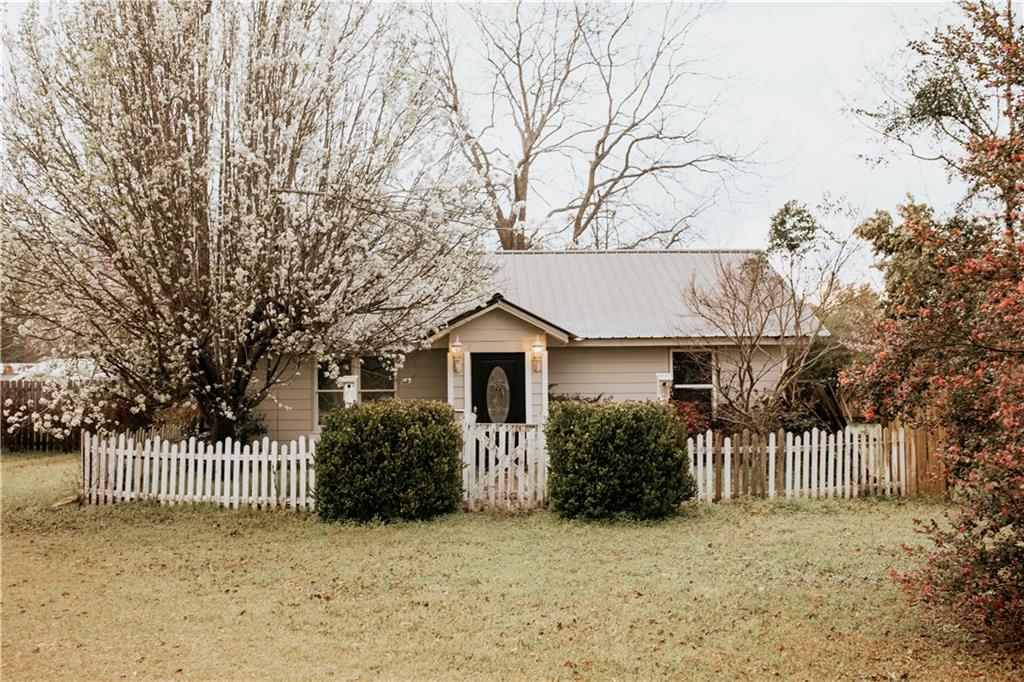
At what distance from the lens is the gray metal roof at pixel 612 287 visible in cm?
1725

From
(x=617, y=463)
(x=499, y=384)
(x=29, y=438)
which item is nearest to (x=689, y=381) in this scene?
(x=499, y=384)

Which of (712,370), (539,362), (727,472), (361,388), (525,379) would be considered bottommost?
(727,472)

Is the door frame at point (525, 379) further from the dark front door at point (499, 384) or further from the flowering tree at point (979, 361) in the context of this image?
the flowering tree at point (979, 361)

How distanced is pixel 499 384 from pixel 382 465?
6660mm

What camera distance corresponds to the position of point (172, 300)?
10.7 m

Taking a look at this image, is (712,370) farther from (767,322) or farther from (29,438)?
(29,438)

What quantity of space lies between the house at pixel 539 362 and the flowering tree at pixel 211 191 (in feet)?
13.2

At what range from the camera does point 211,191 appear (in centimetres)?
1098

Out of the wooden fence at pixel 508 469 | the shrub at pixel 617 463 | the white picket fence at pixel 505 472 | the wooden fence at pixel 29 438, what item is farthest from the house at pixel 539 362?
the wooden fence at pixel 29 438

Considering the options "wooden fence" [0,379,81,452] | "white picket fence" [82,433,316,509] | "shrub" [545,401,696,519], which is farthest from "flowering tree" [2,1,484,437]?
"wooden fence" [0,379,81,452]

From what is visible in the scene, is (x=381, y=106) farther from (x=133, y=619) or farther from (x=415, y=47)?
(x=133, y=619)

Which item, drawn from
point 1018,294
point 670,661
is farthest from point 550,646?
point 1018,294

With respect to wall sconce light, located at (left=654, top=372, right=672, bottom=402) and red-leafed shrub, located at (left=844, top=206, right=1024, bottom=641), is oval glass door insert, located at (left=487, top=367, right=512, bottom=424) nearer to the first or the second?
wall sconce light, located at (left=654, top=372, right=672, bottom=402)

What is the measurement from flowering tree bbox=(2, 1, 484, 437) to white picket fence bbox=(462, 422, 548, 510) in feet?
8.58
